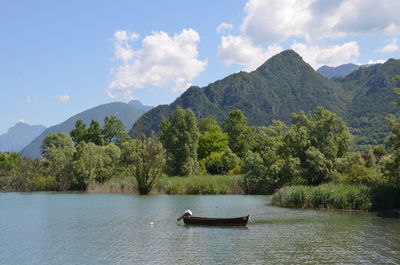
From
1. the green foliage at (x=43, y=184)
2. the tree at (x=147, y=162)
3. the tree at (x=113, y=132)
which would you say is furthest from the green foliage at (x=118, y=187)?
the tree at (x=113, y=132)

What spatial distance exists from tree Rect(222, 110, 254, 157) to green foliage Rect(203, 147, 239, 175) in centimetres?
1263

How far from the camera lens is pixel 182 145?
85.9 meters

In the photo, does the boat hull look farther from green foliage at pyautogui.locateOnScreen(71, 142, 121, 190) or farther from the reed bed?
green foliage at pyautogui.locateOnScreen(71, 142, 121, 190)

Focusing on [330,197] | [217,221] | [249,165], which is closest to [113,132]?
[249,165]

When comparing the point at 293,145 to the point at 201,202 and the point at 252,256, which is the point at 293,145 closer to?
the point at 201,202

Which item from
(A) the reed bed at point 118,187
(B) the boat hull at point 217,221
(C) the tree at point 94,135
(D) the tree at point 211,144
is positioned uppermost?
(C) the tree at point 94,135

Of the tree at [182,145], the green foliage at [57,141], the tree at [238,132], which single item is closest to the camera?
the tree at [182,145]

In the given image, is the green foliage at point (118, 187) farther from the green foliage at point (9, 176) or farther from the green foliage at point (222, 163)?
the green foliage at point (222, 163)

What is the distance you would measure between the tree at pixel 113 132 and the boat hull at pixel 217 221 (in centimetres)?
8261

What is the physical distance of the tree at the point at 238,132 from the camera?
101562 mm

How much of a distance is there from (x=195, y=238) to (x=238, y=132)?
3284 inches

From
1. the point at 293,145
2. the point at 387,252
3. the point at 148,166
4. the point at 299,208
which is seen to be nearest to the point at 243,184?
the point at 293,145

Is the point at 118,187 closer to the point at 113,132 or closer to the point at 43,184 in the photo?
the point at 43,184

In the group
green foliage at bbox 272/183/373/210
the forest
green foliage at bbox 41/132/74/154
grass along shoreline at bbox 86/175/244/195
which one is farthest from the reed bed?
green foliage at bbox 41/132/74/154
